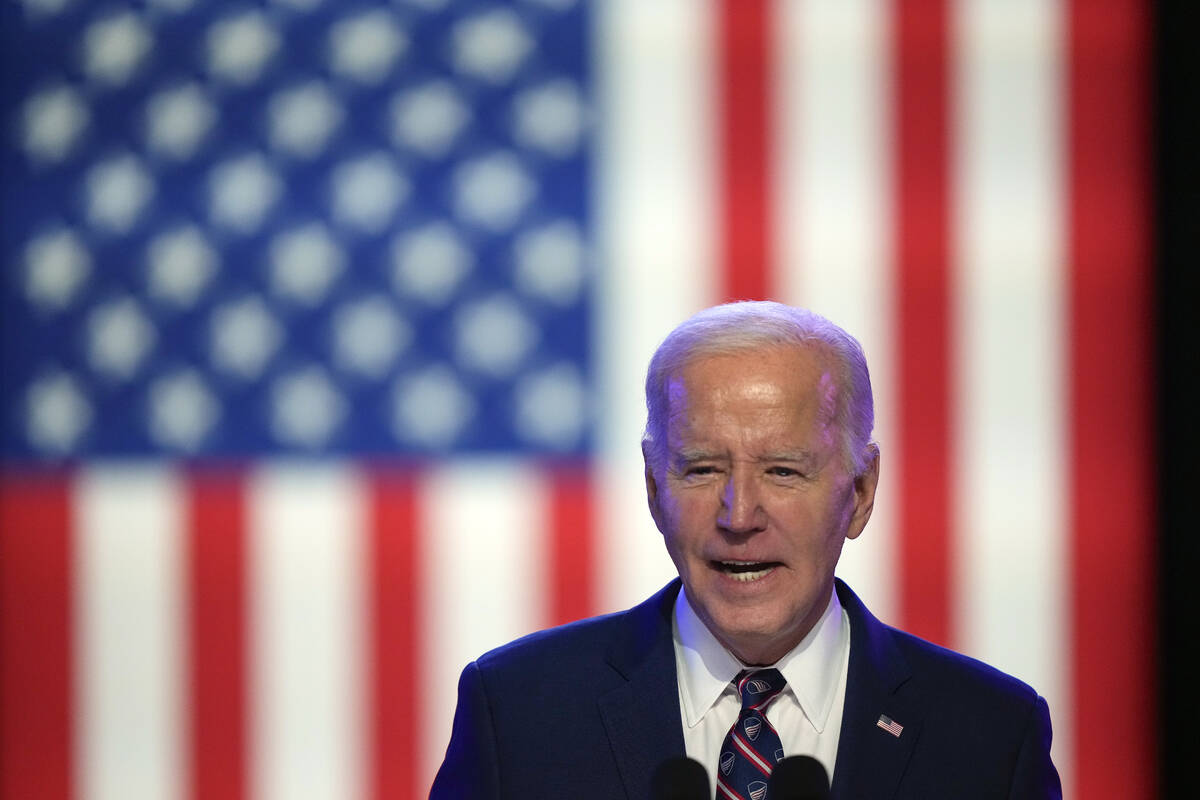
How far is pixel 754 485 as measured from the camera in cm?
122

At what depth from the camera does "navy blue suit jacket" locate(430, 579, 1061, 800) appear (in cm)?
129

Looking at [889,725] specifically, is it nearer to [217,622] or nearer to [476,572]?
[476,572]

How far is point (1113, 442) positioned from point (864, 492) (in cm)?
143

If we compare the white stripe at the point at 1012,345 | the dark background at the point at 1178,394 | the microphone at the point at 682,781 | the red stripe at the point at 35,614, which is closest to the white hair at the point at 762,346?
the microphone at the point at 682,781

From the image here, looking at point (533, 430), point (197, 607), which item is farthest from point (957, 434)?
point (197, 607)

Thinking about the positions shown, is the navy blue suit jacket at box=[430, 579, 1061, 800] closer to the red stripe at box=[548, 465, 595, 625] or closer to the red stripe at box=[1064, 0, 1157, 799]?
the red stripe at box=[548, 465, 595, 625]

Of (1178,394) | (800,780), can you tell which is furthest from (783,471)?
(1178,394)

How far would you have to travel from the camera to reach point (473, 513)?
8.46 ft

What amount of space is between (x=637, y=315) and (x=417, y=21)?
2.61 ft

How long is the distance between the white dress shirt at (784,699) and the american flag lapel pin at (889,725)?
44mm

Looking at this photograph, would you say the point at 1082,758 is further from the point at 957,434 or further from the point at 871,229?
the point at 871,229

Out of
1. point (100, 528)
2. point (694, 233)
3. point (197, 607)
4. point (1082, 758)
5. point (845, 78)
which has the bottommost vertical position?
point (1082, 758)

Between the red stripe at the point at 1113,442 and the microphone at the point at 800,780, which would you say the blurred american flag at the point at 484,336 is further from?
the microphone at the point at 800,780

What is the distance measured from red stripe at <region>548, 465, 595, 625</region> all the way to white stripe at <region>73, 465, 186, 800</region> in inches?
31.8
